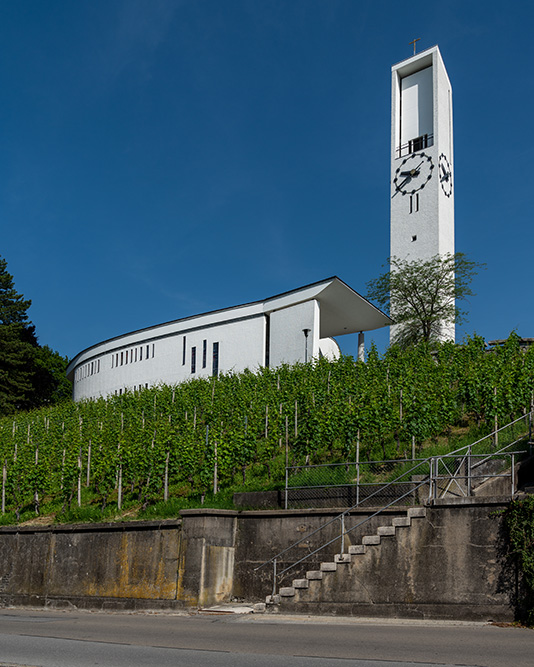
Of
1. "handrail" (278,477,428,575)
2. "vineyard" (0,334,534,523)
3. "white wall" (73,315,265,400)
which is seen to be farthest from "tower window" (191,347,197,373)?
"handrail" (278,477,428,575)

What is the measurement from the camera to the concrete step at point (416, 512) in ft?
43.8

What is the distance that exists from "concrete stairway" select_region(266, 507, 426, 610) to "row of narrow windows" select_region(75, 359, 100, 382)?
41068 millimetres

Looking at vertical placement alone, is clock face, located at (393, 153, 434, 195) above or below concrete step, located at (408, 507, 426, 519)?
above

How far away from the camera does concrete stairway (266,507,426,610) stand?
44.1 ft

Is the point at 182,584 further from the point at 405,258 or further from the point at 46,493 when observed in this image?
the point at 405,258

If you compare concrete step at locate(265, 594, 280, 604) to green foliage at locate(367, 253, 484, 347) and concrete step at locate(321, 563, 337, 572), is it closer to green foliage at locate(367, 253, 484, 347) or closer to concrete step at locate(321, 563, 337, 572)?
concrete step at locate(321, 563, 337, 572)

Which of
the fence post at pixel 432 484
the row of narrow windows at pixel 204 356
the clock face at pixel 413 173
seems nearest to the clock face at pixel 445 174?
the clock face at pixel 413 173

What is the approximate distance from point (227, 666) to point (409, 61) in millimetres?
48755

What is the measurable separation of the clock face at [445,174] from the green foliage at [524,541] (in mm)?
36851

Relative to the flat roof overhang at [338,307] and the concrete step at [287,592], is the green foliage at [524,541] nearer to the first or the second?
the concrete step at [287,592]

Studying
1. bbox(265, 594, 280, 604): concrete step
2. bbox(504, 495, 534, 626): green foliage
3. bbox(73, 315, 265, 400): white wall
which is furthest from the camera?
bbox(73, 315, 265, 400): white wall

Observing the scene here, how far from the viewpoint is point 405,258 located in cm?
4581

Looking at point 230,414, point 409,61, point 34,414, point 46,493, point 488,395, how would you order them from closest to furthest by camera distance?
point 488,395
point 46,493
point 230,414
point 34,414
point 409,61

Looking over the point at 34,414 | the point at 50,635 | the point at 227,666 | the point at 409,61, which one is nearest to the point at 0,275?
the point at 34,414
